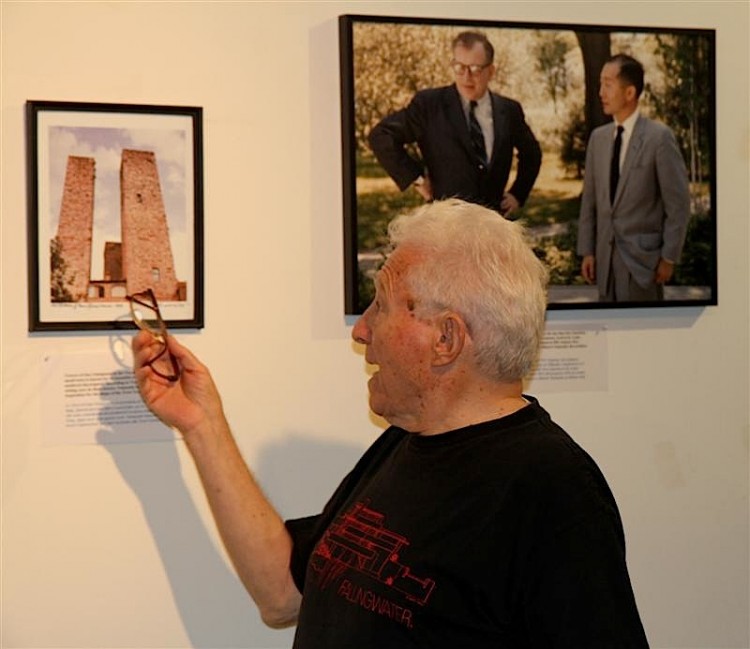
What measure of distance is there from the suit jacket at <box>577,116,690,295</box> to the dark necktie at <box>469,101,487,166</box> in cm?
20

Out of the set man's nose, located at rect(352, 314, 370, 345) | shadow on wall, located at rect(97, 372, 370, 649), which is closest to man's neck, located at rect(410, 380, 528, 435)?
man's nose, located at rect(352, 314, 370, 345)

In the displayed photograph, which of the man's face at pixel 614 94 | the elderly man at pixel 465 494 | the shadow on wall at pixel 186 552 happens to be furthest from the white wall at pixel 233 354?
the elderly man at pixel 465 494

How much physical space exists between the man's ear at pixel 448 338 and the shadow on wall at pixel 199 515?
0.54 metres

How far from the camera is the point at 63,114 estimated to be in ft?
5.95

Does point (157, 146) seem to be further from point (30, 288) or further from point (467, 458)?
point (467, 458)

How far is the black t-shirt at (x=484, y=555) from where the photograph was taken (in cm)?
131

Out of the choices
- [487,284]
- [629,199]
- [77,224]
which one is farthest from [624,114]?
[77,224]

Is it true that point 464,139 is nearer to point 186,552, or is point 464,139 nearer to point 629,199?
point 629,199

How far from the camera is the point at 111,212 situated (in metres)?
1.84

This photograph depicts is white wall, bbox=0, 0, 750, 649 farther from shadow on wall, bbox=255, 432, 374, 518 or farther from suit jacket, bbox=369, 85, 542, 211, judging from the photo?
suit jacket, bbox=369, 85, 542, 211

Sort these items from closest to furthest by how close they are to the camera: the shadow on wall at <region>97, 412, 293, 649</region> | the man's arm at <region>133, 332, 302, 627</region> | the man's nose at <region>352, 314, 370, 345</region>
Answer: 1. the man's nose at <region>352, 314, 370, 345</region>
2. the man's arm at <region>133, 332, 302, 627</region>
3. the shadow on wall at <region>97, 412, 293, 649</region>

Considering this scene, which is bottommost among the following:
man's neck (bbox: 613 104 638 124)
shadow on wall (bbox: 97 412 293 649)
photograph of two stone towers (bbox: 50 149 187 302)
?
shadow on wall (bbox: 97 412 293 649)

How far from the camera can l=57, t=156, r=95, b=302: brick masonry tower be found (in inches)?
71.6

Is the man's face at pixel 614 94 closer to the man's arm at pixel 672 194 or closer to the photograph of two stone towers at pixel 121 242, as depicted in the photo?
the man's arm at pixel 672 194
